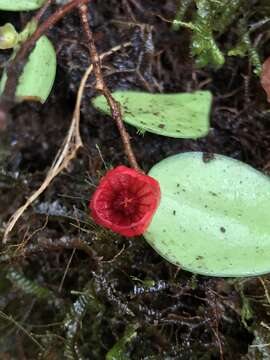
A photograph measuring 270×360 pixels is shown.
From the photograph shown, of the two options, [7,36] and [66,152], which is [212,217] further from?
[7,36]

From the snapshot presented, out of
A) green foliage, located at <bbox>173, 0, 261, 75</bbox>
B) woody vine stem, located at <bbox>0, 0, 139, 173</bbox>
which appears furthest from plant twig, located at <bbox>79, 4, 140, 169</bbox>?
green foliage, located at <bbox>173, 0, 261, 75</bbox>

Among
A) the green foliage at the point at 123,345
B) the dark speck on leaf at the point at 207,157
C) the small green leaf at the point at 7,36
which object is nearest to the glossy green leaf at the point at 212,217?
the dark speck on leaf at the point at 207,157

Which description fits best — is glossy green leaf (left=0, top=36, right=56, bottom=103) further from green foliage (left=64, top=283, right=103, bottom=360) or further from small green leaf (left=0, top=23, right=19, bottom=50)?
green foliage (left=64, top=283, right=103, bottom=360)

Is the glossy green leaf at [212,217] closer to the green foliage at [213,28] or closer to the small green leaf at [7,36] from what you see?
the green foliage at [213,28]

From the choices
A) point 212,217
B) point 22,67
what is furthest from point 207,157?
point 22,67

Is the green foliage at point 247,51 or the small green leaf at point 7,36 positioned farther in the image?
the green foliage at point 247,51

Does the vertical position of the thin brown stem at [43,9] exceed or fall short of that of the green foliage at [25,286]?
→ it exceeds it
